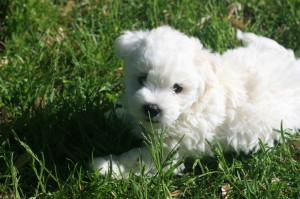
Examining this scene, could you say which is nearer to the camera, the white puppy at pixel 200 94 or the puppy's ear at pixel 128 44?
the white puppy at pixel 200 94

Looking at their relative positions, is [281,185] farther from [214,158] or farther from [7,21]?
[7,21]

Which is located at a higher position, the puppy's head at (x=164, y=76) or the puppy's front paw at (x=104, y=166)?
the puppy's head at (x=164, y=76)

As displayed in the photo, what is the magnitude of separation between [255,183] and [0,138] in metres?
1.97

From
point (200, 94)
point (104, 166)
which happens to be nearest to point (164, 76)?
point (200, 94)

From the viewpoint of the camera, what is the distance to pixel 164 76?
10.1ft

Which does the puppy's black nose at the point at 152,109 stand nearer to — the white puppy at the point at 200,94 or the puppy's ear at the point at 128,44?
the white puppy at the point at 200,94

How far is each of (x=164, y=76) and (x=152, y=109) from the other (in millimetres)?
242

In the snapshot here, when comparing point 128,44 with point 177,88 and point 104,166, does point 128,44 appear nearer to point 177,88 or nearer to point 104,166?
point 177,88

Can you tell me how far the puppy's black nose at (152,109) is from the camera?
3.05m

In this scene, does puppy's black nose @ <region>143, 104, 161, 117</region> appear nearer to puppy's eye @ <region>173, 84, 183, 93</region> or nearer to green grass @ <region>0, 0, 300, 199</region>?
puppy's eye @ <region>173, 84, 183, 93</region>

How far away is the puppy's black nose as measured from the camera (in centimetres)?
305

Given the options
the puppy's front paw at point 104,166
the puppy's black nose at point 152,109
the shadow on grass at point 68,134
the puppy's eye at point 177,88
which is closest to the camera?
the puppy's black nose at point 152,109

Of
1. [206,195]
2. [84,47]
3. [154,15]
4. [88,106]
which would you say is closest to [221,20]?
[154,15]

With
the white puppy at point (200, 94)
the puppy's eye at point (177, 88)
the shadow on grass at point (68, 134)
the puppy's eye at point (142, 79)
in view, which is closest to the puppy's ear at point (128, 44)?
the white puppy at point (200, 94)
